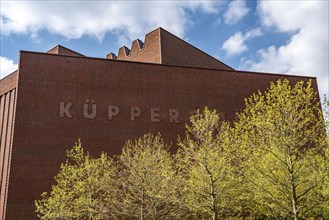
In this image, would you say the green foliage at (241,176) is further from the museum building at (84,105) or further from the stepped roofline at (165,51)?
the stepped roofline at (165,51)

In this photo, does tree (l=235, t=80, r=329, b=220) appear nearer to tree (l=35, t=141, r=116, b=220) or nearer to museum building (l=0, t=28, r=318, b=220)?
tree (l=35, t=141, r=116, b=220)

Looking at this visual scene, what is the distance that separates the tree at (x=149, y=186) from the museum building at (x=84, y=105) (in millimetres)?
2653

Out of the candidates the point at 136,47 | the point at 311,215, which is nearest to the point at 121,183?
the point at 311,215

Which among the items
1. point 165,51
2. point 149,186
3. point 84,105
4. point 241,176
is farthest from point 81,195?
point 165,51

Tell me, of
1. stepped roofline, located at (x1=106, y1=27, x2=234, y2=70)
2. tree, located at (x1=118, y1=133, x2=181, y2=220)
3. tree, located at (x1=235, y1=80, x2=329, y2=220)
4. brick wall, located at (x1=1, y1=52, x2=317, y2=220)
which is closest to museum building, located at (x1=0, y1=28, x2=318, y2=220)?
brick wall, located at (x1=1, y1=52, x2=317, y2=220)

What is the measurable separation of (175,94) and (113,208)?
8.36 metres

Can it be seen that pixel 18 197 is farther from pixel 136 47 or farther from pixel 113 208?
pixel 136 47

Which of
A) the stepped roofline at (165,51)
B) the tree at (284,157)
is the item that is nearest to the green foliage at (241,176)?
the tree at (284,157)

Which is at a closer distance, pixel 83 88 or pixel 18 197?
pixel 18 197

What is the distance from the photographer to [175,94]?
2498cm

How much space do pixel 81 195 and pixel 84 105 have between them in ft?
18.8

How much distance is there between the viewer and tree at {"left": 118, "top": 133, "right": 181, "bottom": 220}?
18.4 meters

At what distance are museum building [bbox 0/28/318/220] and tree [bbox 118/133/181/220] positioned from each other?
104 inches

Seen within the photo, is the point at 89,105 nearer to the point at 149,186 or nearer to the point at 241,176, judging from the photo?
the point at 149,186
